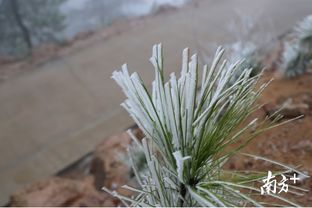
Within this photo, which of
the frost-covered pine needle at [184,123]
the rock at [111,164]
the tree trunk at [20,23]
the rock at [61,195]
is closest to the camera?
the frost-covered pine needle at [184,123]

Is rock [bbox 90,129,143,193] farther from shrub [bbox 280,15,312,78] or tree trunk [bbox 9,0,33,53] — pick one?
tree trunk [bbox 9,0,33,53]

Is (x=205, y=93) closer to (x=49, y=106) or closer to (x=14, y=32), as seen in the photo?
(x=49, y=106)

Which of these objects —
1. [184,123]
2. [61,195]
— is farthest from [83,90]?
[184,123]

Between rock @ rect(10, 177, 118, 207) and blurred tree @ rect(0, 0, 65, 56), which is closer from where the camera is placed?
rock @ rect(10, 177, 118, 207)

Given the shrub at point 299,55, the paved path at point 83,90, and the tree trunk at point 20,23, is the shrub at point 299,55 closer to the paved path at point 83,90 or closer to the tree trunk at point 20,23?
the paved path at point 83,90

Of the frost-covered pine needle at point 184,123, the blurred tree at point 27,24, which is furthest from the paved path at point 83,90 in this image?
the frost-covered pine needle at point 184,123

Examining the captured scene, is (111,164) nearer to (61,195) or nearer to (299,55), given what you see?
(61,195)

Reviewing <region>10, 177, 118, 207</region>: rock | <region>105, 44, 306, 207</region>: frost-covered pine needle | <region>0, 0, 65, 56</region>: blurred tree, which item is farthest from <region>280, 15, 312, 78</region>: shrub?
<region>0, 0, 65, 56</region>: blurred tree
